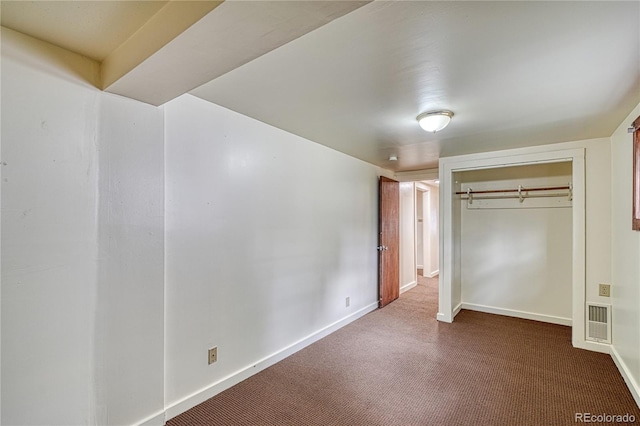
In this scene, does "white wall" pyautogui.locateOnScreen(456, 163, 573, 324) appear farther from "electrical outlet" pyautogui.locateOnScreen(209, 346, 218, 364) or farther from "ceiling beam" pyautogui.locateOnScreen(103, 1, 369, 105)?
"ceiling beam" pyautogui.locateOnScreen(103, 1, 369, 105)

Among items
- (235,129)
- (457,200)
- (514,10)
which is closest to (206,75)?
(235,129)

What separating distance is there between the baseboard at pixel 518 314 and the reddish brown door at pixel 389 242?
45.2 inches

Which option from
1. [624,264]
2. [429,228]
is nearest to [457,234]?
[624,264]

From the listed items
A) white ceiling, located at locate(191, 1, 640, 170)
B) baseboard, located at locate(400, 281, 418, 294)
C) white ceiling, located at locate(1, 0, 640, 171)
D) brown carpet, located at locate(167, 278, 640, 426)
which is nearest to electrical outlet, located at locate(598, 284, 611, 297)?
brown carpet, located at locate(167, 278, 640, 426)

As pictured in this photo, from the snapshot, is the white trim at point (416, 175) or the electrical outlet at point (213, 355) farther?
the white trim at point (416, 175)

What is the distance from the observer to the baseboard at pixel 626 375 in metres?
2.22

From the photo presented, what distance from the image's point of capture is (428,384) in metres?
2.50

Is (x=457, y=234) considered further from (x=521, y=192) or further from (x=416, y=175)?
(x=416, y=175)

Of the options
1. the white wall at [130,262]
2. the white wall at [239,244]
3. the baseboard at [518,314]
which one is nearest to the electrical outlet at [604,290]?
the baseboard at [518,314]

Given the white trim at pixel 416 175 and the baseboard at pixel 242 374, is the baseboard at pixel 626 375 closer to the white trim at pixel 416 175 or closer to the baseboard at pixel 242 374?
the baseboard at pixel 242 374

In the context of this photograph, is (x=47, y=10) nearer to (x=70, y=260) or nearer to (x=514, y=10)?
(x=70, y=260)

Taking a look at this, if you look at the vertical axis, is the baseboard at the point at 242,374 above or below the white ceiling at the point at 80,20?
below

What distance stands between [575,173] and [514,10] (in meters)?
2.85

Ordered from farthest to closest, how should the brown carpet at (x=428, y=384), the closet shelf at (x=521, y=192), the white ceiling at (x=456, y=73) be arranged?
the closet shelf at (x=521, y=192), the brown carpet at (x=428, y=384), the white ceiling at (x=456, y=73)
